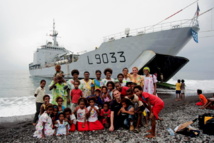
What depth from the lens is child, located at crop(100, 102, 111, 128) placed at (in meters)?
3.44

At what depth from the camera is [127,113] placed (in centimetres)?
319

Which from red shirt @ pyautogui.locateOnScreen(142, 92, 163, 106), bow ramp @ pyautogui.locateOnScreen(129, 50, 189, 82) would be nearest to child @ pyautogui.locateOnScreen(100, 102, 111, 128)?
A: red shirt @ pyautogui.locateOnScreen(142, 92, 163, 106)

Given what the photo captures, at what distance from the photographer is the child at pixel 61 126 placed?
311 cm

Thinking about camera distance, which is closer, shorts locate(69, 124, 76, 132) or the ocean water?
shorts locate(69, 124, 76, 132)

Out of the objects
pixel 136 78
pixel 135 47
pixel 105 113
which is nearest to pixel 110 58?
pixel 135 47

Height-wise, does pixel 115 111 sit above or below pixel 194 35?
below

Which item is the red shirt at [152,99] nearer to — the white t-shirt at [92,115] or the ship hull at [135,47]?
the white t-shirt at [92,115]

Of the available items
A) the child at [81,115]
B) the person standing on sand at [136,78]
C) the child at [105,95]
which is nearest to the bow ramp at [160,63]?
the person standing on sand at [136,78]

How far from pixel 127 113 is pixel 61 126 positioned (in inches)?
60.0

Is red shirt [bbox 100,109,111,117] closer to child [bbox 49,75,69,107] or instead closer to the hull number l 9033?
child [bbox 49,75,69,107]

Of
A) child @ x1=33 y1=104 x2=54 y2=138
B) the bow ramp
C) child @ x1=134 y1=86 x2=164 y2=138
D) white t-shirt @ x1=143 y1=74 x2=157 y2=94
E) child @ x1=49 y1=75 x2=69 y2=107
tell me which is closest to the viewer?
child @ x1=134 y1=86 x2=164 y2=138

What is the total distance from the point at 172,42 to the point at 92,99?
8681 millimetres

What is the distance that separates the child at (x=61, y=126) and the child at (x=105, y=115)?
884mm

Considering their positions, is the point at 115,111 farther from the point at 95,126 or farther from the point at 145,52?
the point at 145,52
